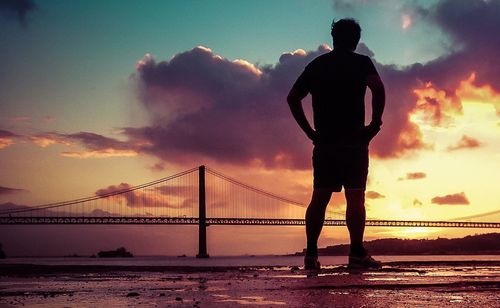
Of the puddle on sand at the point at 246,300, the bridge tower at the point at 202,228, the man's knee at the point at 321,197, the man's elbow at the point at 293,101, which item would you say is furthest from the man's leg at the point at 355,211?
the bridge tower at the point at 202,228

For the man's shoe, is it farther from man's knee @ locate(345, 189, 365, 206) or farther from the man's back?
the man's back

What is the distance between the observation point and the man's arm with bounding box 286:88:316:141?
5.67 m

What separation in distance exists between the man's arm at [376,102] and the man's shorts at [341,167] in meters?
0.19

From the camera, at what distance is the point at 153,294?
12.6 ft

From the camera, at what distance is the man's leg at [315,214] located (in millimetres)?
5621

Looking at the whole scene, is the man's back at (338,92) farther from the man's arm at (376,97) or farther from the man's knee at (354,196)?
the man's knee at (354,196)

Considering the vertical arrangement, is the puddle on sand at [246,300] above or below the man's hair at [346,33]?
below

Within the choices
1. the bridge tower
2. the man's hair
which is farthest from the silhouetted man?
the bridge tower

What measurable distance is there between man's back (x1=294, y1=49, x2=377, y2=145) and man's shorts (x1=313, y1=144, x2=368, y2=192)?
0.08m

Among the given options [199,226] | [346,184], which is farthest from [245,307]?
[199,226]

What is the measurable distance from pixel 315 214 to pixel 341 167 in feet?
1.49

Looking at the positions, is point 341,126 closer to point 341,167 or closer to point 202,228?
point 341,167

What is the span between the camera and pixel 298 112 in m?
5.80

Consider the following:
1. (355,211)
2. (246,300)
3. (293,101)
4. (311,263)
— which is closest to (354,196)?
(355,211)
